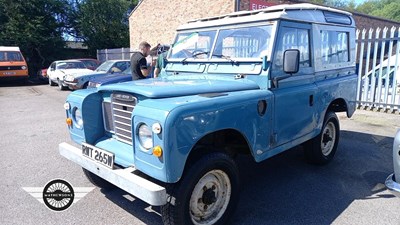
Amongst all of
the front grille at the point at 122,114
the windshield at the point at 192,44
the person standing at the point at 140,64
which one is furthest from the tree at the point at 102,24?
the front grille at the point at 122,114

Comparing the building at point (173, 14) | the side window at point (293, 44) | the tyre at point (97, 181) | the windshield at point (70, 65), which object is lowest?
the tyre at point (97, 181)

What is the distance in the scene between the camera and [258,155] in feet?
11.0

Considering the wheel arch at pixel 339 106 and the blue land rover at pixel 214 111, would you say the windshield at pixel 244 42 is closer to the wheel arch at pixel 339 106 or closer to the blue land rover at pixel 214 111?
the blue land rover at pixel 214 111

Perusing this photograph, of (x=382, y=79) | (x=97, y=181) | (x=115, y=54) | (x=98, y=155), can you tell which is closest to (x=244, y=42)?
(x=98, y=155)

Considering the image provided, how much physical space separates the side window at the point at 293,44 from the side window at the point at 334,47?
432 mm

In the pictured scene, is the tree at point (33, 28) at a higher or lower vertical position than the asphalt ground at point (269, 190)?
higher

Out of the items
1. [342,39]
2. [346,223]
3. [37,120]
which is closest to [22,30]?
[37,120]

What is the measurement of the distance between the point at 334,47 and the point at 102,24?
26567 millimetres

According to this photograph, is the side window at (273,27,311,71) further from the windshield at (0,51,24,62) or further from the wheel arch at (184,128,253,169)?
the windshield at (0,51,24,62)

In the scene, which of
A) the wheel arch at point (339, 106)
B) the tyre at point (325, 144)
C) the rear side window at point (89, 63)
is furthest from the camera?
the rear side window at point (89, 63)

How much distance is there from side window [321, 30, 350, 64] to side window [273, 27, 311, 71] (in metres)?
0.43

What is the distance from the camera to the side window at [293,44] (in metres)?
3.61

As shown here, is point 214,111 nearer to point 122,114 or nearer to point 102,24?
point 122,114

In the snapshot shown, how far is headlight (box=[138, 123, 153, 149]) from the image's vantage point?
8.60 feet
